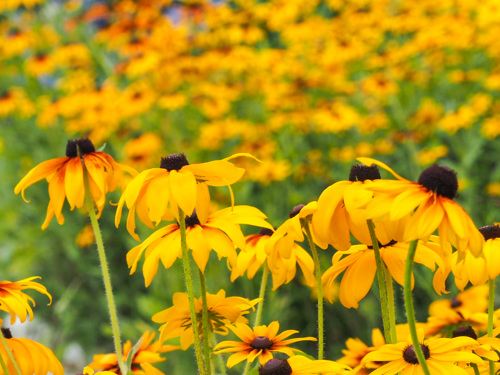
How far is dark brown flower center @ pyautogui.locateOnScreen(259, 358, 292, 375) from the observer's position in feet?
2.26

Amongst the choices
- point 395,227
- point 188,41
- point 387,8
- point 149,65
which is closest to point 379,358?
point 395,227

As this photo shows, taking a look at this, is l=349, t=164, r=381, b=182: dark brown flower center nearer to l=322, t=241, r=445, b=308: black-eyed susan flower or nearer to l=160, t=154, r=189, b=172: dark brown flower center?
l=322, t=241, r=445, b=308: black-eyed susan flower

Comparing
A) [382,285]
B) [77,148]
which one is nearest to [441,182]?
[382,285]

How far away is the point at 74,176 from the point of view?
34.3 inches

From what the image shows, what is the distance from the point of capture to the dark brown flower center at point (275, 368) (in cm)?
69

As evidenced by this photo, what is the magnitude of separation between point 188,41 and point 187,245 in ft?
11.5

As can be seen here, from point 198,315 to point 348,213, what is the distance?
0.26 metres

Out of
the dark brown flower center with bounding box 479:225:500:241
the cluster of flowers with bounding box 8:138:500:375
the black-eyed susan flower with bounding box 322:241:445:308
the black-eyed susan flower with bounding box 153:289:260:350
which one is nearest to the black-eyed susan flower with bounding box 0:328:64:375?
the cluster of flowers with bounding box 8:138:500:375

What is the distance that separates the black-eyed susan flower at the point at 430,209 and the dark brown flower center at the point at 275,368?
0.18 m

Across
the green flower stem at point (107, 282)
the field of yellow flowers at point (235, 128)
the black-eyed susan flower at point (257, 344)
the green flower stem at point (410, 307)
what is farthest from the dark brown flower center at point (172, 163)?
the field of yellow flowers at point (235, 128)

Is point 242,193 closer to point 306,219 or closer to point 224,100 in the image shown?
point 224,100

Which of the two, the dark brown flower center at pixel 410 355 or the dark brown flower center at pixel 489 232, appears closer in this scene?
the dark brown flower center at pixel 410 355

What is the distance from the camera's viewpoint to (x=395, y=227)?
690mm

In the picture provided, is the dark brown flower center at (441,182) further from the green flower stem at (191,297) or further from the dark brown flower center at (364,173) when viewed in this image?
the green flower stem at (191,297)
